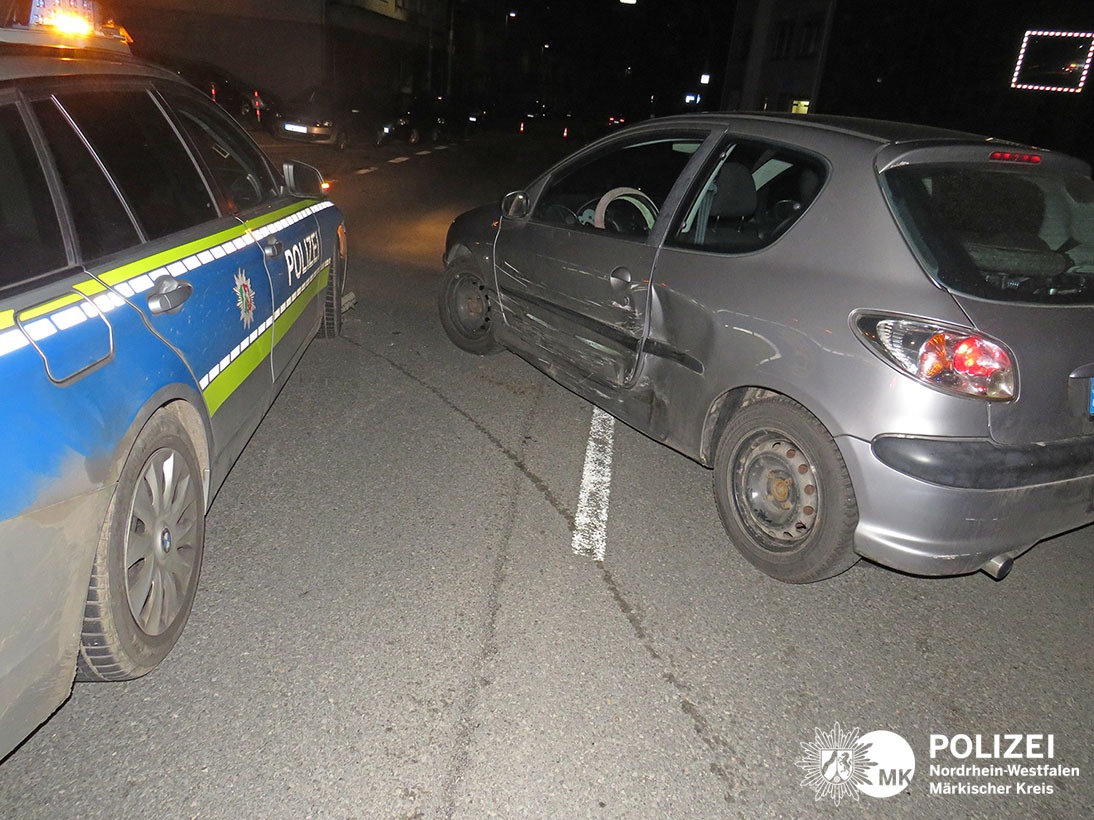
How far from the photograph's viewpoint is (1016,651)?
298 centimetres

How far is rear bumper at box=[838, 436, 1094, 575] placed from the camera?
2639 mm

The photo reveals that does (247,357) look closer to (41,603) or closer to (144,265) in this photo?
(144,265)

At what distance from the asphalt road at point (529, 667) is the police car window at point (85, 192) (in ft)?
4.27

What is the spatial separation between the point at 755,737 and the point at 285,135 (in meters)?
20.5

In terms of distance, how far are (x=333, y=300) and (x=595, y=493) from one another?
256 cm

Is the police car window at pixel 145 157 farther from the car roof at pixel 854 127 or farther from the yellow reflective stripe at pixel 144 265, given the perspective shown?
the car roof at pixel 854 127

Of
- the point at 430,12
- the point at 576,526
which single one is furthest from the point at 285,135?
the point at 430,12

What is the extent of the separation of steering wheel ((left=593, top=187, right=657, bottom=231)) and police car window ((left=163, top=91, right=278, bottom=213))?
1766 mm

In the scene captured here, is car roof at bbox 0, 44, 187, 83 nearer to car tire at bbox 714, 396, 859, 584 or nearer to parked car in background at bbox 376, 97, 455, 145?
car tire at bbox 714, 396, 859, 584

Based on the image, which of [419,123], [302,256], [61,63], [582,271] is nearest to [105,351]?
[61,63]

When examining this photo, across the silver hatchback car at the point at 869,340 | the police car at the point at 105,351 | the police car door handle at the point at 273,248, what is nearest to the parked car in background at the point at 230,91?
the police car door handle at the point at 273,248

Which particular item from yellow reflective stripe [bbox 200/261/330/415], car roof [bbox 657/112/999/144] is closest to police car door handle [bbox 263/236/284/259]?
yellow reflective stripe [bbox 200/261/330/415]

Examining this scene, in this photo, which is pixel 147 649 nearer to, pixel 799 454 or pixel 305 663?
pixel 305 663

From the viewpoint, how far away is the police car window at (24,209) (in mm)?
2078
